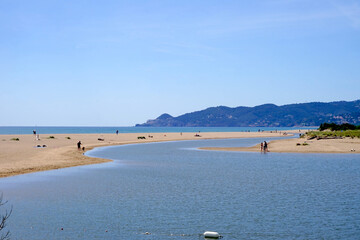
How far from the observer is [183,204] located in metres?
23.6

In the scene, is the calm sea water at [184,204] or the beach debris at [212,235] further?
the calm sea water at [184,204]

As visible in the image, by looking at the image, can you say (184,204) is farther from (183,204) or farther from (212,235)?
(212,235)

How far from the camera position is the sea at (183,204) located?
18.2m

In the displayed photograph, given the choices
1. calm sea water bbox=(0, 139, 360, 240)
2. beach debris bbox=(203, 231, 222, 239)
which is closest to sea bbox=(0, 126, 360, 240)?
calm sea water bbox=(0, 139, 360, 240)

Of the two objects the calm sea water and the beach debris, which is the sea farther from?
the beach debris

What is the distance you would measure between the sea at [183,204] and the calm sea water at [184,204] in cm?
5

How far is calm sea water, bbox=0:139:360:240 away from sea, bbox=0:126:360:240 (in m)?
0.05

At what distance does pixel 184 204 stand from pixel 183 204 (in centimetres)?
6

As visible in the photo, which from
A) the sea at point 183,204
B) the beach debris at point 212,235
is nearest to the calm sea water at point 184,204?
the sea at point 183,204

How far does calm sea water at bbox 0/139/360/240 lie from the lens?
18.2m

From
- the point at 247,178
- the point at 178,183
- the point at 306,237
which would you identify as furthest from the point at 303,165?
the point at 306,237

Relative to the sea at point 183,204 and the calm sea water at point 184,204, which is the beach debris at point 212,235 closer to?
the calm sea water at point 184,204

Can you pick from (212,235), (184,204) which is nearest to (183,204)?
(184,204)

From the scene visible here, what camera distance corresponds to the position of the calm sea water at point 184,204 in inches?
716
